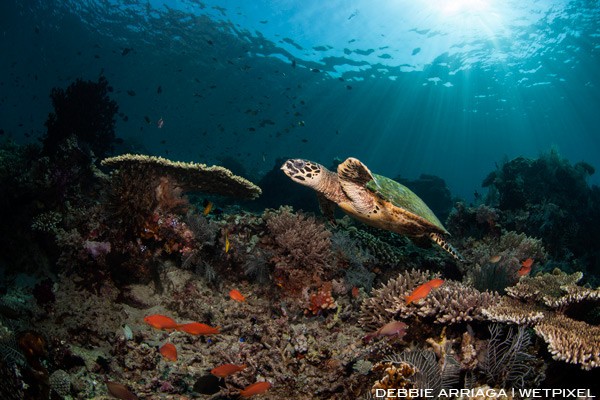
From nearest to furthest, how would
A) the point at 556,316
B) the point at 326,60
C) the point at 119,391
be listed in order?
the point at 119,391, the point at 556,316, the point at 326,60

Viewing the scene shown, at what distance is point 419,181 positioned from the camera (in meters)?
21.9

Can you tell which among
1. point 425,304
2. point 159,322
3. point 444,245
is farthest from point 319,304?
point 444,245

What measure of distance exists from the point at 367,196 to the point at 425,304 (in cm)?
251

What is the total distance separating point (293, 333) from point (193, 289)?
1.70m

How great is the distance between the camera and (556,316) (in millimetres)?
3023

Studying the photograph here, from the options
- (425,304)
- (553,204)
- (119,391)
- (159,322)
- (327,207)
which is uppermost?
(553,204)

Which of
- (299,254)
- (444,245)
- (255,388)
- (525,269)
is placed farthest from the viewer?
(444,245)

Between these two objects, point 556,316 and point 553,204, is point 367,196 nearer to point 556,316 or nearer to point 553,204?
point 556,316

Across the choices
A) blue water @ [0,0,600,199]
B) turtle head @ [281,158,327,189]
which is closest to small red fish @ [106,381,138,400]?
turtle head @ [281,158,327,189]

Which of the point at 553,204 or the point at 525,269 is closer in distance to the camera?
the point at 525,269

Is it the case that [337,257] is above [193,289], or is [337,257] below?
above

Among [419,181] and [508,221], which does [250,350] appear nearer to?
[508,221]

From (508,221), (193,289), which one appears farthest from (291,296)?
(508,221)

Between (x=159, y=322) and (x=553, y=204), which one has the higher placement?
(x=553, y=204)
